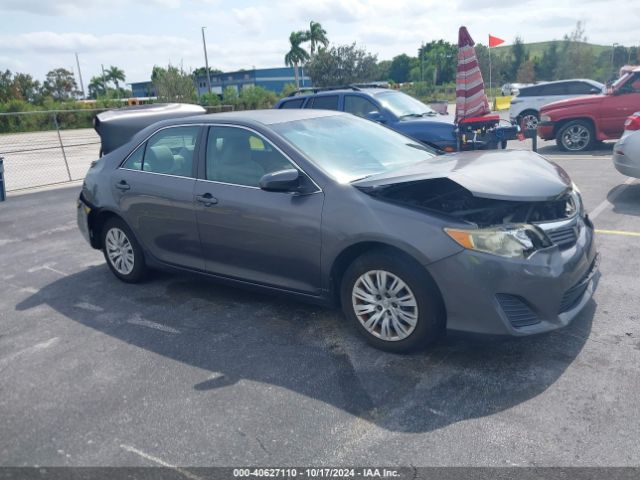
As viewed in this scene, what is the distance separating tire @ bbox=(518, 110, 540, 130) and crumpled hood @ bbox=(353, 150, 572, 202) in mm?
12916

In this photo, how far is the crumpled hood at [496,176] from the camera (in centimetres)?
361

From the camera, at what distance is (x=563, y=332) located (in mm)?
3916

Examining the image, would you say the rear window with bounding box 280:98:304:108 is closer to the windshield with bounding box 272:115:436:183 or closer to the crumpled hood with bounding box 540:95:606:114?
the windshield with bounding box 272:115:436:183

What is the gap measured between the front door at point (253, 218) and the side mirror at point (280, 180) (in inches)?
6.1

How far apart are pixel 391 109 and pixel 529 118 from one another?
8.00 m

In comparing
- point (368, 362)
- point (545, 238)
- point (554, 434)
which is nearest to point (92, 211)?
point (368, 362)

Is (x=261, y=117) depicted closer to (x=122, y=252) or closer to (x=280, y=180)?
(x=280, y=180)

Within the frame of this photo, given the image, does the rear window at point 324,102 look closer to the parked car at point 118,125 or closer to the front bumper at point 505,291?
the parked car at point 118,125

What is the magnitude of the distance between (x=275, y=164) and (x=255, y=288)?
992mm

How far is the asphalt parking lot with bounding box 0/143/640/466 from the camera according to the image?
2840 mm

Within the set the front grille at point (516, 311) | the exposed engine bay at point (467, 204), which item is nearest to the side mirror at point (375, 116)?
the exposed engine bay at point (467, 204)

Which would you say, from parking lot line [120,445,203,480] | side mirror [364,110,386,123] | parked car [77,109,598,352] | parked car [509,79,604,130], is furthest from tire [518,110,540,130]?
parking lot line [120,445,203,480]

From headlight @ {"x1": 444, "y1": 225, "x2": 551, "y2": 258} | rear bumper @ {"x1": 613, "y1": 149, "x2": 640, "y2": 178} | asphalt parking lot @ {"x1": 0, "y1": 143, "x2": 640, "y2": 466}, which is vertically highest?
headlight @ {"x1": 444, "y1": 225, "x2": 551, "y2": 258}

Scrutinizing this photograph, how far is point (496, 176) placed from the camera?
12.5ft
